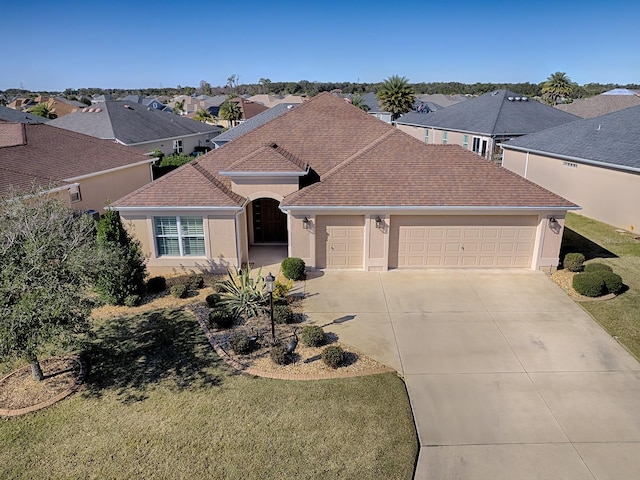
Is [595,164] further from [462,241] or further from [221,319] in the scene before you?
[221,319]

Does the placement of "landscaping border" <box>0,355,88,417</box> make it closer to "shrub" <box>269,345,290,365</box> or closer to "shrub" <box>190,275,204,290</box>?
A: "shrub" <box>269,345,290,365</box>

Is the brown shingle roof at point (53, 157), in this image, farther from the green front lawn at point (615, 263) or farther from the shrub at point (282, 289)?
the green front lawn at point (615, 263)

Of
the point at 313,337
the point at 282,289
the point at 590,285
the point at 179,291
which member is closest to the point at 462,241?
the point at 590,285

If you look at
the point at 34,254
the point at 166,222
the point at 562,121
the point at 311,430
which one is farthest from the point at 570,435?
the point at 562,121

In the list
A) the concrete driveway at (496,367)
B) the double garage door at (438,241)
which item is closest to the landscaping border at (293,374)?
the concrete driveway at (496,367)

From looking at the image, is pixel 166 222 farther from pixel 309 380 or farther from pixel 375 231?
pixel 309 380

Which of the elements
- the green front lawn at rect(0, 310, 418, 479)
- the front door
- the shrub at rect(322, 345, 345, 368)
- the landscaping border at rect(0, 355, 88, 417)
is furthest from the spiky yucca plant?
the front door

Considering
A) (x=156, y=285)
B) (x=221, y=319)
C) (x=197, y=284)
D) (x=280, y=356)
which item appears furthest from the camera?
(x=197, y=284)
